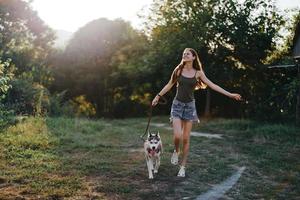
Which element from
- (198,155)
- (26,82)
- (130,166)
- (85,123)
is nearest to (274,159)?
(198,155)

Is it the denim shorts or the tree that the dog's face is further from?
the tree

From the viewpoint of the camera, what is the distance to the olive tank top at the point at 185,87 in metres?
8.74

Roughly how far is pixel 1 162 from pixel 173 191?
13.5 ft

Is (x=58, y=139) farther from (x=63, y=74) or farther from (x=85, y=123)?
(x=63, y=74)

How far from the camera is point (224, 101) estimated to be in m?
29.2

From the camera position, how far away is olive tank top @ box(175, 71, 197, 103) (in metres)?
8.74

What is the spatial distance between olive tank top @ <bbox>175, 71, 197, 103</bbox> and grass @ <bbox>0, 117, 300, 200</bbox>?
153cm

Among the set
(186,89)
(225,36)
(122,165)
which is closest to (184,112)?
(186,89)

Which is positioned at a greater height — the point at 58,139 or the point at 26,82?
the point at 26,82

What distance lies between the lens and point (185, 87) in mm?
8758

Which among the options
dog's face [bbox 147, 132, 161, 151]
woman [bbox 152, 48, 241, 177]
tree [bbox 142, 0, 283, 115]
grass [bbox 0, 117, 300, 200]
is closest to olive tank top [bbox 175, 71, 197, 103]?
woman [bbox 152, 48, 241, 177]

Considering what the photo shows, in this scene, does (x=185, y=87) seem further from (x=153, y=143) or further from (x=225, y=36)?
(x=225, y=36)

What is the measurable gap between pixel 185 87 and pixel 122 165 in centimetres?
254

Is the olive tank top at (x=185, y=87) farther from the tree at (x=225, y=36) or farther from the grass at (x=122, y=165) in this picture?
the tree at (x=225, y=36)
